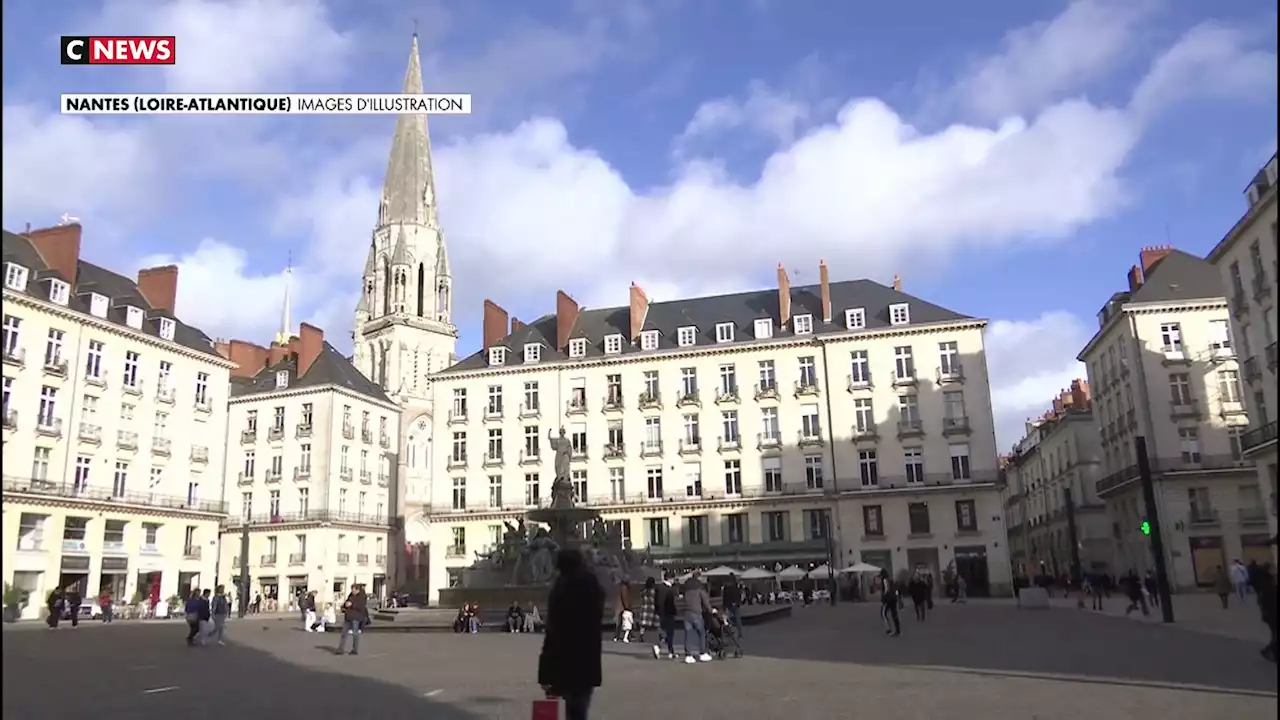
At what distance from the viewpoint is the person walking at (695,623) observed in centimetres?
1748

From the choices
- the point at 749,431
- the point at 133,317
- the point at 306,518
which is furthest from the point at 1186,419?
the point at 133,317

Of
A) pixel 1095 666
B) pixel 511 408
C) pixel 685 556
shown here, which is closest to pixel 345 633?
pixel 1095 666

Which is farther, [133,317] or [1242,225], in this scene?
[133,317]

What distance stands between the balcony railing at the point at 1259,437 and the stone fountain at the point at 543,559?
2443 cm

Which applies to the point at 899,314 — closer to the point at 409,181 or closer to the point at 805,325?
the point at 805,325

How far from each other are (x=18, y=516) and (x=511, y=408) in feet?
87.9

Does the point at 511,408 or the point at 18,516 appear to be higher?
the point at 511,408

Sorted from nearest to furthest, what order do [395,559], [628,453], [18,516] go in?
[18,516] < [628,453] < [395,559]

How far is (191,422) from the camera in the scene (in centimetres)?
5288

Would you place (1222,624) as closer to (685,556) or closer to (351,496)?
(685,556)

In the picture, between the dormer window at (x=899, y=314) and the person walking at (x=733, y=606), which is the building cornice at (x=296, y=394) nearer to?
the dormer window at (x=899, y=314)

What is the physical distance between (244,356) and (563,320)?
27000mm

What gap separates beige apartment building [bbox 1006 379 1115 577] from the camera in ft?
220

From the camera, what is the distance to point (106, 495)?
47.1 metres
